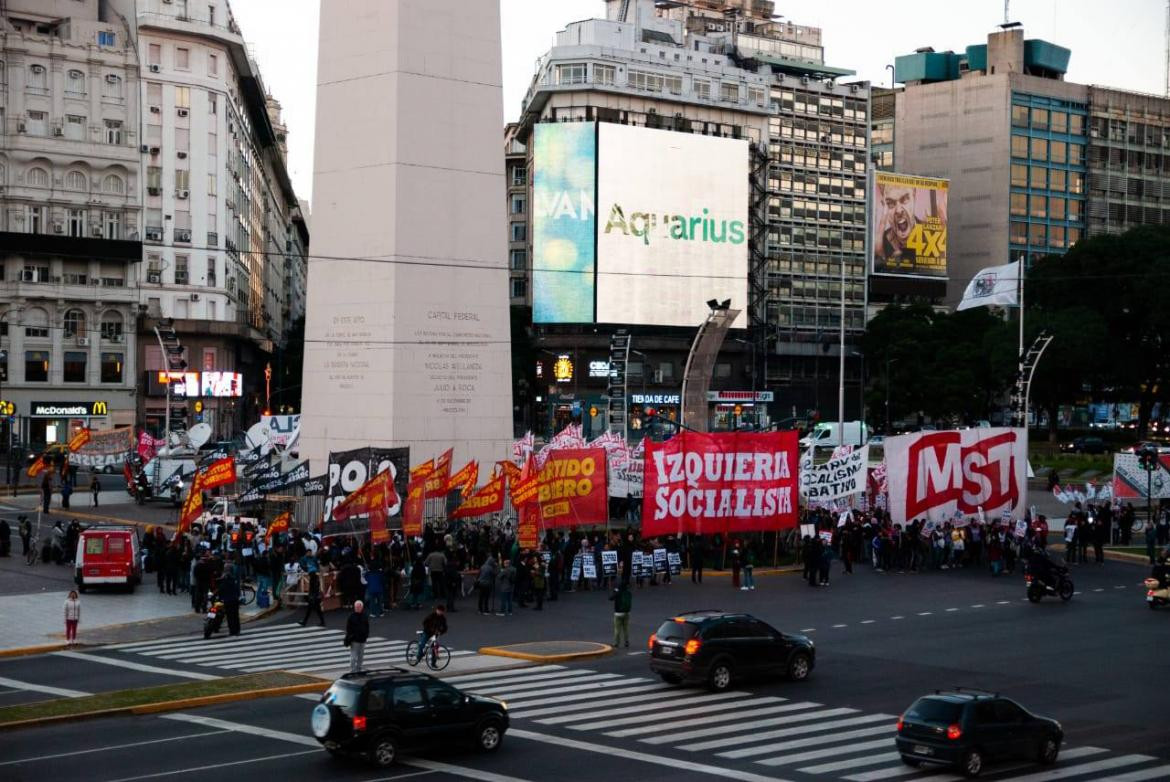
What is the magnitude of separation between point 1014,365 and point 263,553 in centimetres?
6816

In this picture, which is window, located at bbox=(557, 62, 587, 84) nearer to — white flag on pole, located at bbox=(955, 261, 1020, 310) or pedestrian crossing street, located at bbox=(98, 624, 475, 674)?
white flag on pole, located at bbox=(955, 261, 1020, 310)

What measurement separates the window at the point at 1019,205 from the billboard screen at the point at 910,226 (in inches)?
557

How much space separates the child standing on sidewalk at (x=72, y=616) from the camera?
92.3ft

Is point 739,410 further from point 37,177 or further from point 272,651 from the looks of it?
point 272,651

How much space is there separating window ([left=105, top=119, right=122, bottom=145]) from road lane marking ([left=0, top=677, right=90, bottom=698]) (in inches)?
2781

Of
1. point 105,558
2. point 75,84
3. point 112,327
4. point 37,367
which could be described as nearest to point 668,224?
point 112,327

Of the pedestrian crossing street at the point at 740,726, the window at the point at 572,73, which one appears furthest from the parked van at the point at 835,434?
the pedestrian crossing street at the point at 740,726

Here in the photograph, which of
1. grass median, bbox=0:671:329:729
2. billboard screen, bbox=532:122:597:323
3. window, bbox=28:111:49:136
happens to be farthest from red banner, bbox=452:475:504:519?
billboard screen, bbox=532:122:597:323

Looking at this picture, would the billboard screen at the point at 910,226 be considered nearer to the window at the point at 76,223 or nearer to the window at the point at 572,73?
the window at the point at 572,73

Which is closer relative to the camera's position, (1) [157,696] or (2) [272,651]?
(1) [157,696]

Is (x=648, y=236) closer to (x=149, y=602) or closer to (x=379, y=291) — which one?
(x=379, y=291)

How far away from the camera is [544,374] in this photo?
11625 cm

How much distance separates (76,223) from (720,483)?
62.4 metres

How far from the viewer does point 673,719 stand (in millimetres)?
21688
